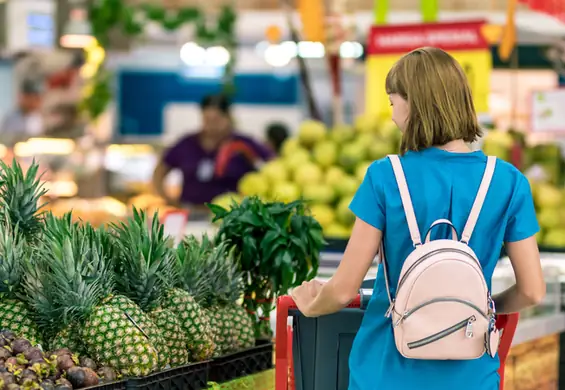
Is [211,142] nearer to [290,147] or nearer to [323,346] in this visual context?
[290,147]

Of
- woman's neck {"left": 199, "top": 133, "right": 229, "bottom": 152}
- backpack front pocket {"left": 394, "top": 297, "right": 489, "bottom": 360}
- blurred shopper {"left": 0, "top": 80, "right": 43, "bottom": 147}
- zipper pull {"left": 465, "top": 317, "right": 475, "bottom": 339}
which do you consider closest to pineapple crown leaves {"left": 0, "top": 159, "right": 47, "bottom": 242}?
backpack front pocket {"left": 394, "top": 297, "right": 489, "bottom": 360}

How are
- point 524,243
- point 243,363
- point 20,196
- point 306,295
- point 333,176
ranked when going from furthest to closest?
point 333,176
point 243,363
point 20,196
point 306,295
point 524,243

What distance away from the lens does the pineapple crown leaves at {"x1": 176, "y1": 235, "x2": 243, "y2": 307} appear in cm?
331

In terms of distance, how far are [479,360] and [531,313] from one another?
2296mm

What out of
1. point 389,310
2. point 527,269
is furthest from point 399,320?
point 527,269

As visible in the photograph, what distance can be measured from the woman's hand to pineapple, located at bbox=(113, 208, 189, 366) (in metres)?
0.46

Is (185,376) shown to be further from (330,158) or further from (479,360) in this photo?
(330,158)

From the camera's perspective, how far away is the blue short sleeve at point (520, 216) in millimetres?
2611

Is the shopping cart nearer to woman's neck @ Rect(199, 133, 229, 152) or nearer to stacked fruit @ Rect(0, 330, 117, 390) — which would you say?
stacked fruit @ Rect(0, 330, 117, 390)

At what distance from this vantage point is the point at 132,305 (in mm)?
2885

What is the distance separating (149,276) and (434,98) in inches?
41.1

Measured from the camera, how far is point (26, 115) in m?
11.0

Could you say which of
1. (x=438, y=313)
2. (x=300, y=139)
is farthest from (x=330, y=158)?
(x=438, y=313)

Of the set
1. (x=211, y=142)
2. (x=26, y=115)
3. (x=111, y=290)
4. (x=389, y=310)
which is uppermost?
(x=389, y=310)
